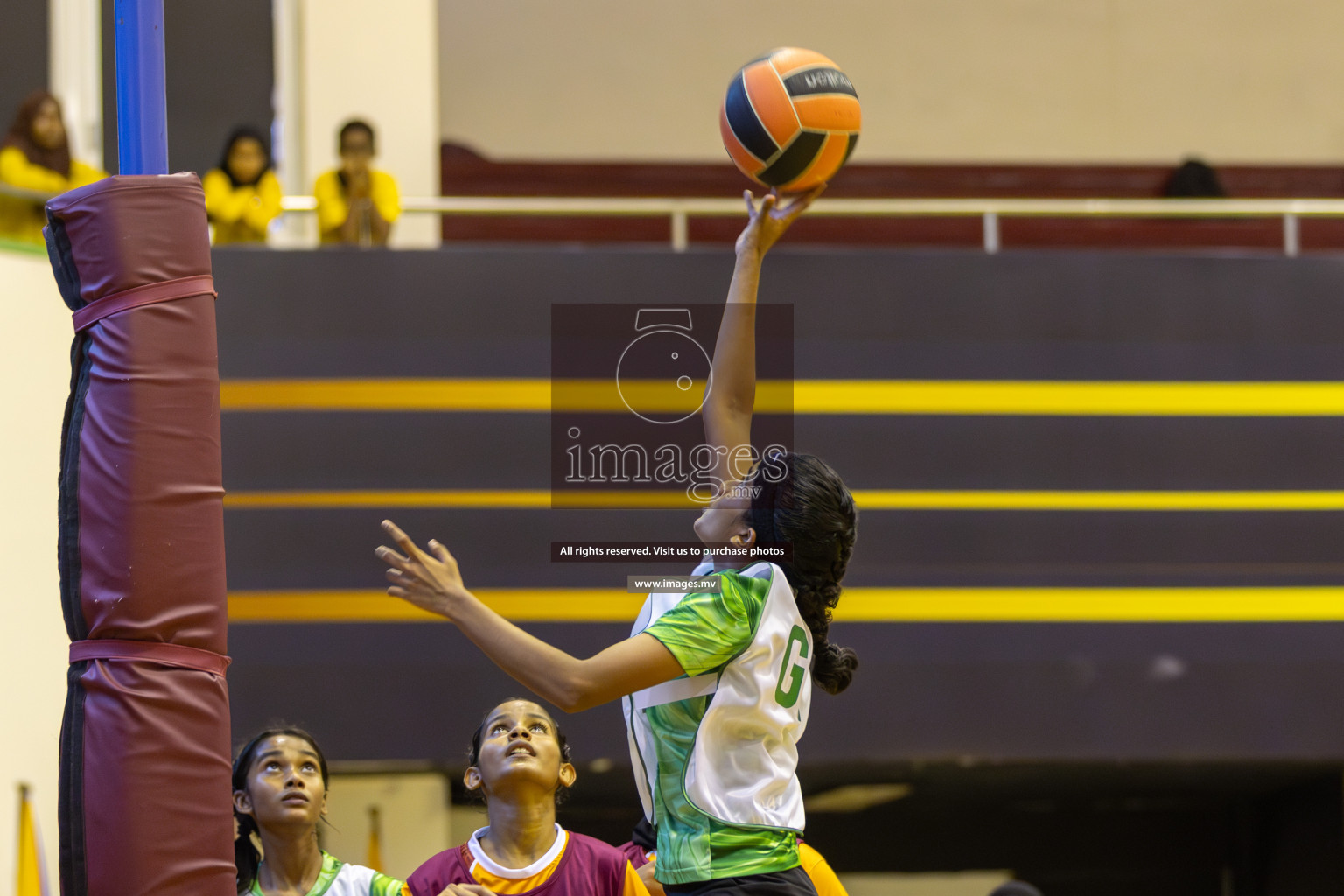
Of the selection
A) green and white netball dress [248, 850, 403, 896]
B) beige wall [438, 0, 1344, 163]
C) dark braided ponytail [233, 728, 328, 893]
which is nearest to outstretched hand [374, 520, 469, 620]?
green and white netball dress [248, 850, 403, 896]

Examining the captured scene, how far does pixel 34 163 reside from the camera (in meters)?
6.56

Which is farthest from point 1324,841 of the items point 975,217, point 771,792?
point 771,792

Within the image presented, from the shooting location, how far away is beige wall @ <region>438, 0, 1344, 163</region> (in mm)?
9695

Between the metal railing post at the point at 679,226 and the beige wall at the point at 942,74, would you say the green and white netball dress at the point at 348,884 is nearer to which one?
the metal railing post at the point at 679,226

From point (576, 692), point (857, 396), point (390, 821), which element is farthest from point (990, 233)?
point (576, 692)

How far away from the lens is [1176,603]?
6.46 meters

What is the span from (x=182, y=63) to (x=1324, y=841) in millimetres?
7008

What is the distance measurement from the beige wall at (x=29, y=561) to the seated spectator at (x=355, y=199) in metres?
1.26

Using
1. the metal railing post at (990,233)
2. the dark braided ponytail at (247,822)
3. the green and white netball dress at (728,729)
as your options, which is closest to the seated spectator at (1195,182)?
the metal railing post at (990,233)

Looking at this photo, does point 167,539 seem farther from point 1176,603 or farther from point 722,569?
point 1176,603

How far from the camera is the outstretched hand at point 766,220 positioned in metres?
3.40

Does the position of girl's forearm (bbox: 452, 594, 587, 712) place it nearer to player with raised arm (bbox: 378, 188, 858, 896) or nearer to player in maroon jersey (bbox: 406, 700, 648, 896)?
player with raised arm (bbox: 378, 188, 858, 896)

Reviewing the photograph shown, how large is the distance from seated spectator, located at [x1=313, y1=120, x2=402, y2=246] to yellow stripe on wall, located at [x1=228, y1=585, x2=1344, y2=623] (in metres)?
1.61

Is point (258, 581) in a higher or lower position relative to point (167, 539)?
lower
